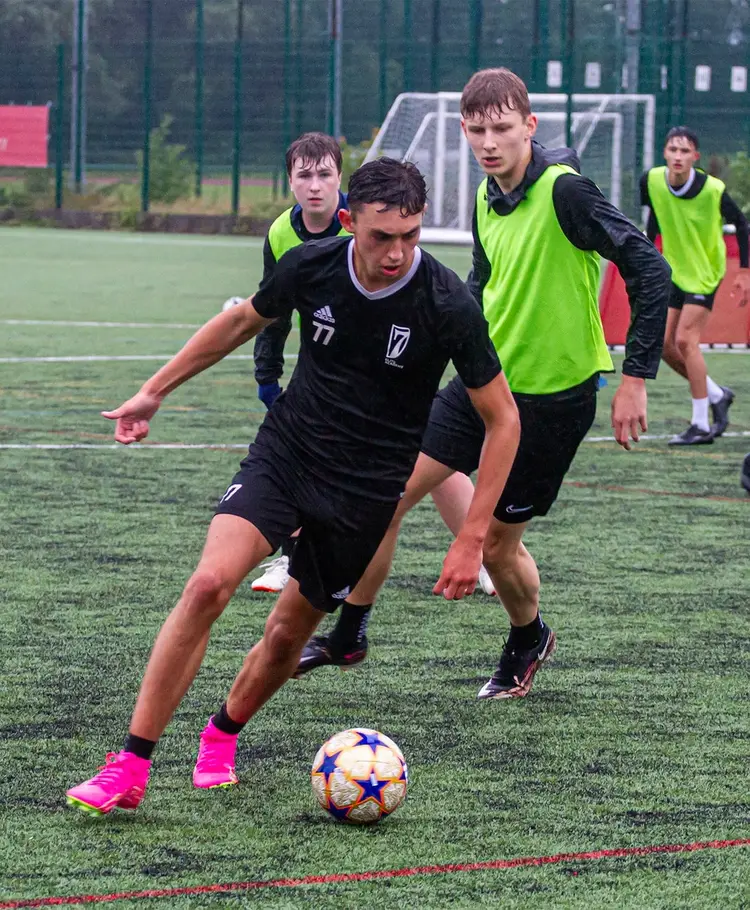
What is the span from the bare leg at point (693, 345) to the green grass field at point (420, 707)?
0.78 metres

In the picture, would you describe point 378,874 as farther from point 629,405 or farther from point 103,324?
point 103,324

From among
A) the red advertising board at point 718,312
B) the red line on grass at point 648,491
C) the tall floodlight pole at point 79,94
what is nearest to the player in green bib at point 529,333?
the red line on grass at point 648,491

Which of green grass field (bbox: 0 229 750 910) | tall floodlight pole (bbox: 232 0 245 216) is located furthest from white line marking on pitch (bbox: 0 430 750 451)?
tall floodlight pole (bbox: 232 0 245 216)

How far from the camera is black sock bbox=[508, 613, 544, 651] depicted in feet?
18.3

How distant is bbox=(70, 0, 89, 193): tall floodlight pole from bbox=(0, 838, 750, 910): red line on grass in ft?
116

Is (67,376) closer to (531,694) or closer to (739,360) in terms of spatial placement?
(739,360)

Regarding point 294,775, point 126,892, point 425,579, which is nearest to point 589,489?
point 425,579

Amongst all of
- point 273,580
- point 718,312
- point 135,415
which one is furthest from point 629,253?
point 718,312

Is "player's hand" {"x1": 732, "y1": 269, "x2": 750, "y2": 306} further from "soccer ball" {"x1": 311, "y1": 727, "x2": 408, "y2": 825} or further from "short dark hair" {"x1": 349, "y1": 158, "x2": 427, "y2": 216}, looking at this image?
"soccer ball" {"x1": 311, "y1": 727, "x2": 408, "y2": 825}

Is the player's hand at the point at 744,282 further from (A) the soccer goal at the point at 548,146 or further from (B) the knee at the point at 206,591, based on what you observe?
(A) the soccer goal at the point at 548,146

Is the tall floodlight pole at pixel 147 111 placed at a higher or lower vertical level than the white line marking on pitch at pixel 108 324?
higher

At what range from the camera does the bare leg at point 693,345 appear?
1127 cm

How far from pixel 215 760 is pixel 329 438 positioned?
96 centimetres

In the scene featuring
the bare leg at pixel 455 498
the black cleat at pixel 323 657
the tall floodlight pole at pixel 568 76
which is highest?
the tall floodlight pole at pixel 568 76
